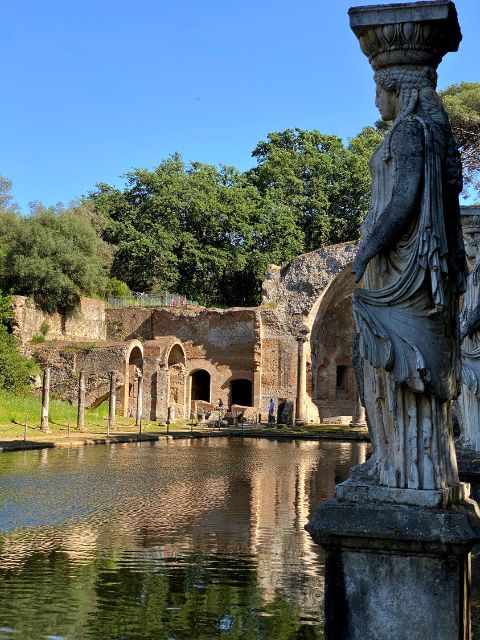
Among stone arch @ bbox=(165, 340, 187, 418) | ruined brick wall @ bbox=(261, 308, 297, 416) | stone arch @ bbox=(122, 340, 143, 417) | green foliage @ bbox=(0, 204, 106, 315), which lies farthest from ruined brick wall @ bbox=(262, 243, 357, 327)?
green foliage @ bbox=(0, 204, 106, 315)

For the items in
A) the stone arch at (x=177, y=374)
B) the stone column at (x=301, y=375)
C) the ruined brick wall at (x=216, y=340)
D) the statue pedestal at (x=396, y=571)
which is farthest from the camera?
the stone arch at (x=177, y=374)

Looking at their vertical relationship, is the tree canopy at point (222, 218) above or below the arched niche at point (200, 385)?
above

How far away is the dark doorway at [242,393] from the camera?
41969 millimetres

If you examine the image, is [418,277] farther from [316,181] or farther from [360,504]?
[316,181]

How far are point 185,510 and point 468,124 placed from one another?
34.7 metres

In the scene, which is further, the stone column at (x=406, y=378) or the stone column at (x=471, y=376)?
the stone column at (x=471, y=376)

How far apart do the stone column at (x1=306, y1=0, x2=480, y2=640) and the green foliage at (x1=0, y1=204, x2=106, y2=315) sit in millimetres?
34919

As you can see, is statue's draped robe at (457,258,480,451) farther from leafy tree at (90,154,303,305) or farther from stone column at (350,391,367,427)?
leafy tree at (90,154,303,305)

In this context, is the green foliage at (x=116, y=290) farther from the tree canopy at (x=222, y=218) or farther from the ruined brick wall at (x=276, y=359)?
the ruined brick wall at (x=276, y=359)

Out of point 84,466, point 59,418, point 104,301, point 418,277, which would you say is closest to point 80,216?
point 104,301

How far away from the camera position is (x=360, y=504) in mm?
3373

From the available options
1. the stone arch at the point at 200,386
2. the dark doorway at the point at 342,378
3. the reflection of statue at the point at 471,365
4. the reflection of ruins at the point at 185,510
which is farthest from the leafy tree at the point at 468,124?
the reflection of statue at the point at 471,365

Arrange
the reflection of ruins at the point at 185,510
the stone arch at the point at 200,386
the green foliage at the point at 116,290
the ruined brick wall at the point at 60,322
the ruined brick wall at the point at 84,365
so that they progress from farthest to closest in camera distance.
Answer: the green foliage at the point at 116,290 < the stone arch at the point at 200,386 < the ruined brick wall at the point at 60,322 < the ruined brick wall at the point at 84,365 < the reflection of ruins at the point at 185,510

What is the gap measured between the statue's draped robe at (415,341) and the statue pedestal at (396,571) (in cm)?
19
